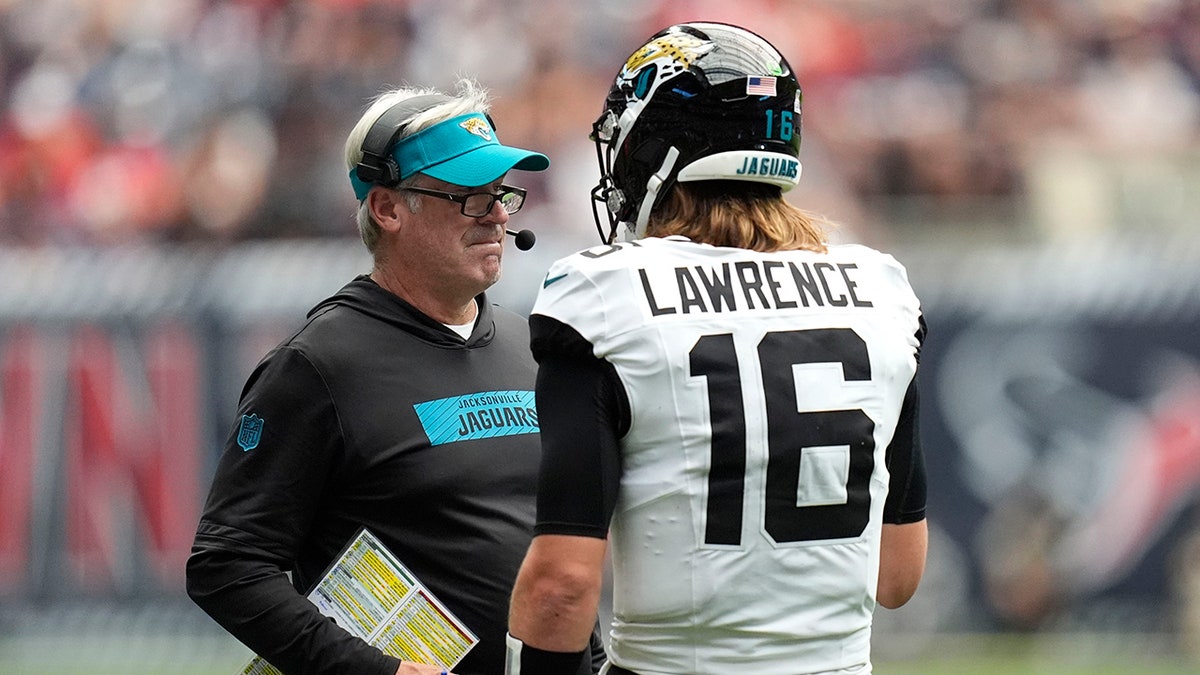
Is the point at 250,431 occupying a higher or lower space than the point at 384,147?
lower

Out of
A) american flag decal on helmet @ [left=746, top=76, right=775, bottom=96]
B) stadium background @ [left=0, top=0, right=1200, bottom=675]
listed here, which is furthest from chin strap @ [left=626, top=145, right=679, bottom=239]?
stadium background @ [left=0, top=0, right=1200, bottom=675]

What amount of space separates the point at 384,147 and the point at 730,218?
1.00m

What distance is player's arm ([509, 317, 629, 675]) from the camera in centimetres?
222

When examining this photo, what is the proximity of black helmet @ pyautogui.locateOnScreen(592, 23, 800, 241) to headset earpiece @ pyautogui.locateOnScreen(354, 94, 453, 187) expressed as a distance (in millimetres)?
772

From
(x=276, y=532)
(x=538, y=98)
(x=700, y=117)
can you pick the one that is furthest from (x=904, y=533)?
(x=538, y=98)

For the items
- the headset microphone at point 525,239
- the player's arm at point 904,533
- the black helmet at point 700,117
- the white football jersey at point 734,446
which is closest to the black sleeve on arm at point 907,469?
the player's arm at point 904,533

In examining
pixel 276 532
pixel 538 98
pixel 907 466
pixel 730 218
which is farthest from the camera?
pixel 538 98

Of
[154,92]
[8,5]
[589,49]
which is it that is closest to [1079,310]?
[589,49]

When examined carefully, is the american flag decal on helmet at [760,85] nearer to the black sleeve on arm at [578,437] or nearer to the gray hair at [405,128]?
the black sleeve on arm at [578,437]

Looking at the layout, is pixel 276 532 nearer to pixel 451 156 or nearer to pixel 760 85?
pixel 451 156

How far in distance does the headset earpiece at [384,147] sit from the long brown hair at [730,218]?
2.89 feet

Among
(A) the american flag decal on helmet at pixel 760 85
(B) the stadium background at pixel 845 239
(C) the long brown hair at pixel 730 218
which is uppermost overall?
(A) the american flag decal on helmet at pixel 760 85

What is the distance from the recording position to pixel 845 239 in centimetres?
805

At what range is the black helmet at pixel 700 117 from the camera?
2.37m
